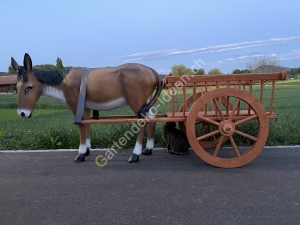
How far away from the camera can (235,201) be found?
88.5 inches

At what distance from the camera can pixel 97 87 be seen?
3350 millimetres

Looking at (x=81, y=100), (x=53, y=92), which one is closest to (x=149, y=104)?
(x=81, y=100)

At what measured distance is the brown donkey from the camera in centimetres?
331

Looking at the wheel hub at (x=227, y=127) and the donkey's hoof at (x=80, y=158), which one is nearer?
the wheel hub at (x=227, y=127)

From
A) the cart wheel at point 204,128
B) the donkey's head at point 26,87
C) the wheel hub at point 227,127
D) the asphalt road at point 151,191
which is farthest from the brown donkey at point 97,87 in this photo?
the wheel hub at point 227,127

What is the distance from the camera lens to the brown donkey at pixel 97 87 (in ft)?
10.9

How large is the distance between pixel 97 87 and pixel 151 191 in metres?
1.47

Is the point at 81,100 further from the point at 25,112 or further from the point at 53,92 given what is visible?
the point at 25,112

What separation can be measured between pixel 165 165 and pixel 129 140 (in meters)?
1.10

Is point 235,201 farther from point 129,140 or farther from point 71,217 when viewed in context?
point 129,140

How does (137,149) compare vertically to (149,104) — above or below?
below

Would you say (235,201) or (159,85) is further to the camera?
(159,85)

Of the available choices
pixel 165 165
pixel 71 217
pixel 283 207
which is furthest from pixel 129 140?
pixel 283 207

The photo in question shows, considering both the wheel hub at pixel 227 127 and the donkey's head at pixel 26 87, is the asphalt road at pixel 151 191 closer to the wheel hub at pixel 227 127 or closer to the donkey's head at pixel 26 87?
the wheel hub at pixel 227 127
